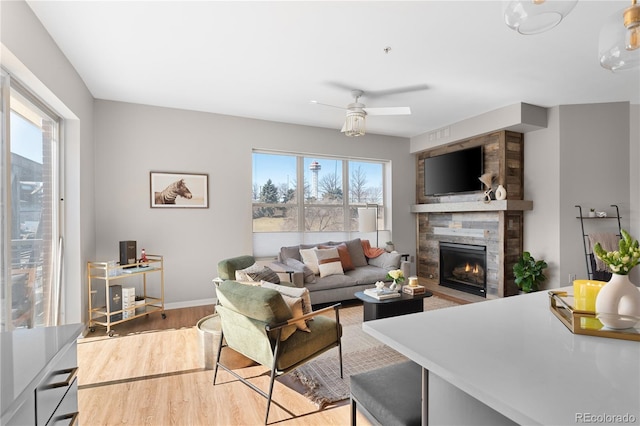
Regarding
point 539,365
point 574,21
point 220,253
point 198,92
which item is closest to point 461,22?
point 574,21

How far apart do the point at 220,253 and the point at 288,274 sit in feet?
4.08

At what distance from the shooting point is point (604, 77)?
3.62 m

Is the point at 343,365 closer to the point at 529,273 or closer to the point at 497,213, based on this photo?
the point at 529,273

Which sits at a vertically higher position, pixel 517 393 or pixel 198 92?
pixel 198 92

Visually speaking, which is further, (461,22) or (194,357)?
(194,357)

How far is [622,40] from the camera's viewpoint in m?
1.22

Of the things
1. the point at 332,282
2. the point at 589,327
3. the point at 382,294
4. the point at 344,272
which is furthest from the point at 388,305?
the point at 589,327

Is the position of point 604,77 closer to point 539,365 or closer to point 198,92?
point 539,365

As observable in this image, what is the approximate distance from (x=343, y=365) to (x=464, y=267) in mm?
3557

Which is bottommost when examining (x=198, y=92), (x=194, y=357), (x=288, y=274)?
(x=194, y=357)

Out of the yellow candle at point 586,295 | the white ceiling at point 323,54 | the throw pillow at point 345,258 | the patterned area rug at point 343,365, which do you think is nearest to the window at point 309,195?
the throw pillow at point 345,258

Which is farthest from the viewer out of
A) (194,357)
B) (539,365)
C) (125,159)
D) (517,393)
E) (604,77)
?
(125,159)

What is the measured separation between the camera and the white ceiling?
2.40 meters

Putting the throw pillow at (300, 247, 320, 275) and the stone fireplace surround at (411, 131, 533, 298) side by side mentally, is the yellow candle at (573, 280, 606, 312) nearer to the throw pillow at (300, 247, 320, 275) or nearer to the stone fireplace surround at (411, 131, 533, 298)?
the throw pillow at (300, 247, 320, 275)
